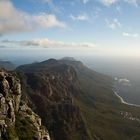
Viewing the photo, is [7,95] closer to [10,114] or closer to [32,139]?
[10,114]

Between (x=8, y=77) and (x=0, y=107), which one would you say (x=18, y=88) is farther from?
(x=0, y=107)

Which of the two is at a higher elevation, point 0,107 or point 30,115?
point 0,107

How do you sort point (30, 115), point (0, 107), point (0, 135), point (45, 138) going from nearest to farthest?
point (0, 135), point (0, 107), point (45, 138), point (30, 115)

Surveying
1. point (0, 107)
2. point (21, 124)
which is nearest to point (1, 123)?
point (0, 107)

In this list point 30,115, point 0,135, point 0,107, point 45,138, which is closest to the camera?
point 0,135

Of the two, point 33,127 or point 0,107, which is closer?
point 0,107

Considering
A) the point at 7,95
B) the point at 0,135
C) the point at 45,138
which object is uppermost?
the point at 7,95

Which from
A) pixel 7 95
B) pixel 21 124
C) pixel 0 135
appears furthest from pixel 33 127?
pixel 0 135
